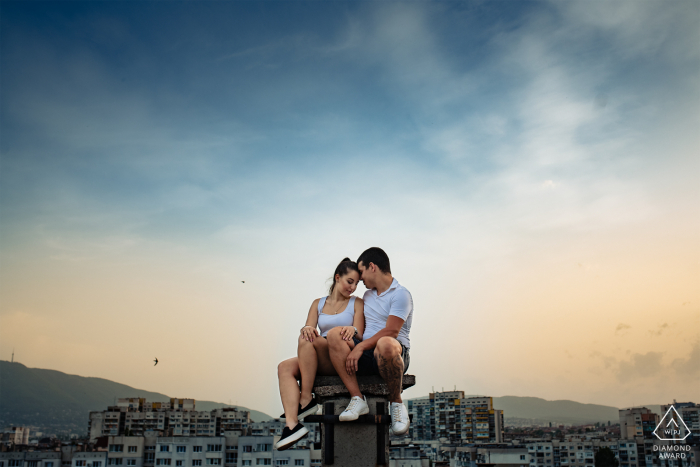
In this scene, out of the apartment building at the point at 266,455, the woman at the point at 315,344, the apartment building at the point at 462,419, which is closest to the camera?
the woman at the point at 315,344

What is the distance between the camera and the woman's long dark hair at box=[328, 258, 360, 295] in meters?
5.78

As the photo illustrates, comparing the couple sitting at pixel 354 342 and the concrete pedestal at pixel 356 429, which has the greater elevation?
the couple sitting at pixel 354 342

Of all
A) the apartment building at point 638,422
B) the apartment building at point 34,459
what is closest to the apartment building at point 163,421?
the apartment building at point 34,459

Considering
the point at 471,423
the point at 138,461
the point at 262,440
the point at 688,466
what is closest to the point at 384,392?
the point at 262,440

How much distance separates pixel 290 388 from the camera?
5.50 m

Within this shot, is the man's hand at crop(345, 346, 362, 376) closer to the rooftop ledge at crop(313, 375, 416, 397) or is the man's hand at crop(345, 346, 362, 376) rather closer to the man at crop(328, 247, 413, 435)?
the man at crop(328, 247, 413, 435)

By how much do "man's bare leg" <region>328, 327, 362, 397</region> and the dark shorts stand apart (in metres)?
0.16

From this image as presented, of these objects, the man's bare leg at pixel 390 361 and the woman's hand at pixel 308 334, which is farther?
the woman's hand at pixel 308 334

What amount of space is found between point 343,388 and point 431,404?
4187 inches

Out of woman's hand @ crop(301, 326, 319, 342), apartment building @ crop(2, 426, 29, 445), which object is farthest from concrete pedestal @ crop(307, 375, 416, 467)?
apartment building @ crop(2, 426, 29, 445)

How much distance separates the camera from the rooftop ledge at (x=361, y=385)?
561 centimetres

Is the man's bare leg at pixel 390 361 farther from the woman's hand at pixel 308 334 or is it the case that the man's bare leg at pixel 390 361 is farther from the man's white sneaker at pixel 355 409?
the woman's hand at pixel 308 334

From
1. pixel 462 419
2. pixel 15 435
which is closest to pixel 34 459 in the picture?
pixel 462 419

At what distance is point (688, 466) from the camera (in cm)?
6544
